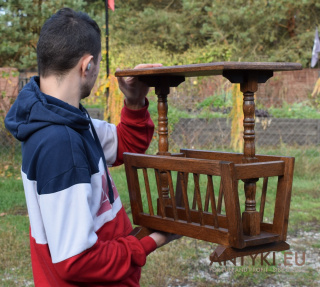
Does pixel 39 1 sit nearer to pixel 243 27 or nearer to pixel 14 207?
pixel 243 27

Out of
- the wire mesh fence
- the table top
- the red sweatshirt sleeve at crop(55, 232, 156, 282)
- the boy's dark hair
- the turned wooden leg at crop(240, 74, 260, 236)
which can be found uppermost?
the boy's dark hair

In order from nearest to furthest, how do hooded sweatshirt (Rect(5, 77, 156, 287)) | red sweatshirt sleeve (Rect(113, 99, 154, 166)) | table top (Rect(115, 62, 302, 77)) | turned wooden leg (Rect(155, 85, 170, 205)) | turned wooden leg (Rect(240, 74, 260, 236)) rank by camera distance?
hooded sweatshirt (Rect(5, 77, 156, 287))
table top (Rect(115, 62, 302, 77))
turned wooden leg (Rect(240, 74, 260, 236))
turned wooden leg (Rect(155, 85, 170, 205))
red sweatshirt sleeve (Rect(113, 99, 154, 166))

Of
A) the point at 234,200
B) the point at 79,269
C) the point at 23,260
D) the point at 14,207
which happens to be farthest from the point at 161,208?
the point at 14,207

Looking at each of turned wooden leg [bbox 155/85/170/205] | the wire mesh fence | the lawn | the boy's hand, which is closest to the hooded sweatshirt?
turned wooden leg [bbox 155/85/170/205]

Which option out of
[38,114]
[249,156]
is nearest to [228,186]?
[249,156]

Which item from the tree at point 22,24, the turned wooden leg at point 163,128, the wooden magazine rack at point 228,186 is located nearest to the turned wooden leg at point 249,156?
the wooden magazine rack at point 228,186

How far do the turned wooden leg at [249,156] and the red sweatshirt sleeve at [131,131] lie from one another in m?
0.53

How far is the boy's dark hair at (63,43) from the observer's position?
4.98 ft

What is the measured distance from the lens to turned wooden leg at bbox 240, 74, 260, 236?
1.69 metres

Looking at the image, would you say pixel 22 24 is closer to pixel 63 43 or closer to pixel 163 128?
pixel 163 128

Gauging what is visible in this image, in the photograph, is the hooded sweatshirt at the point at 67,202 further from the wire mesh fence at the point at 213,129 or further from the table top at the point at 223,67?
the wire mesh fence at the point at 213,129

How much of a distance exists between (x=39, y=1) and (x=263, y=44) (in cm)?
1001

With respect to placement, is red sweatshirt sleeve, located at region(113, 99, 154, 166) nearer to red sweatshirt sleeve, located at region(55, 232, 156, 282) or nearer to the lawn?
red sweatshirt sleeve, located at region(55, 232, 156, 282)

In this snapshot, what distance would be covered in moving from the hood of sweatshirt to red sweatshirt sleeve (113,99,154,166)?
0.53m
